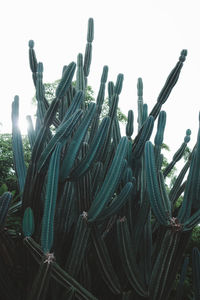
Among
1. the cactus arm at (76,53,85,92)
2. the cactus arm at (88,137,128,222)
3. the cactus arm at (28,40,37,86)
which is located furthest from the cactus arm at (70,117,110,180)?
the cactus arm at (28,40,37,86)

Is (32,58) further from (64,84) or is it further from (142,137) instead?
(142,137)

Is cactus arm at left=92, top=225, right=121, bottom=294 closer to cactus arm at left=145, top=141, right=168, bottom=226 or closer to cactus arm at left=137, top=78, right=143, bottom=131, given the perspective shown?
cactus arm at left=145, top=141, right=168, bottom=226

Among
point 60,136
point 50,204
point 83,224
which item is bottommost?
point 83,224

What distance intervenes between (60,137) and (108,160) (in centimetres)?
67

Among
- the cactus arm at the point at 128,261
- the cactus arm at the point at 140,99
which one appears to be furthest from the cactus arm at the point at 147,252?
the cactus arm at the point at 140,99

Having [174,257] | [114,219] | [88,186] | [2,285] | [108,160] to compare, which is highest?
[108,160]

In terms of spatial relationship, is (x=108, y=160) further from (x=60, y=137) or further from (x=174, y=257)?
(x=174, y=257)

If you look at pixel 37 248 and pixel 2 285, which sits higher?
pixel 37 248

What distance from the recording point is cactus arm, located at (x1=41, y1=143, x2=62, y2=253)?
1547 millimetres

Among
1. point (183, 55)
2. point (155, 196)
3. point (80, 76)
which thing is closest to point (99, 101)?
point (80, 76)

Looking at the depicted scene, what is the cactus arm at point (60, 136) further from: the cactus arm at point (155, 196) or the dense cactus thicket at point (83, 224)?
the cactus arm at point (155, 196)

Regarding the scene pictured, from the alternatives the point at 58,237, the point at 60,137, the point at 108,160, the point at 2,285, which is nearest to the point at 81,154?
the point at 108,160

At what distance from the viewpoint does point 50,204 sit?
63.2 inches

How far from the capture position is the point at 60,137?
1.74 metres
